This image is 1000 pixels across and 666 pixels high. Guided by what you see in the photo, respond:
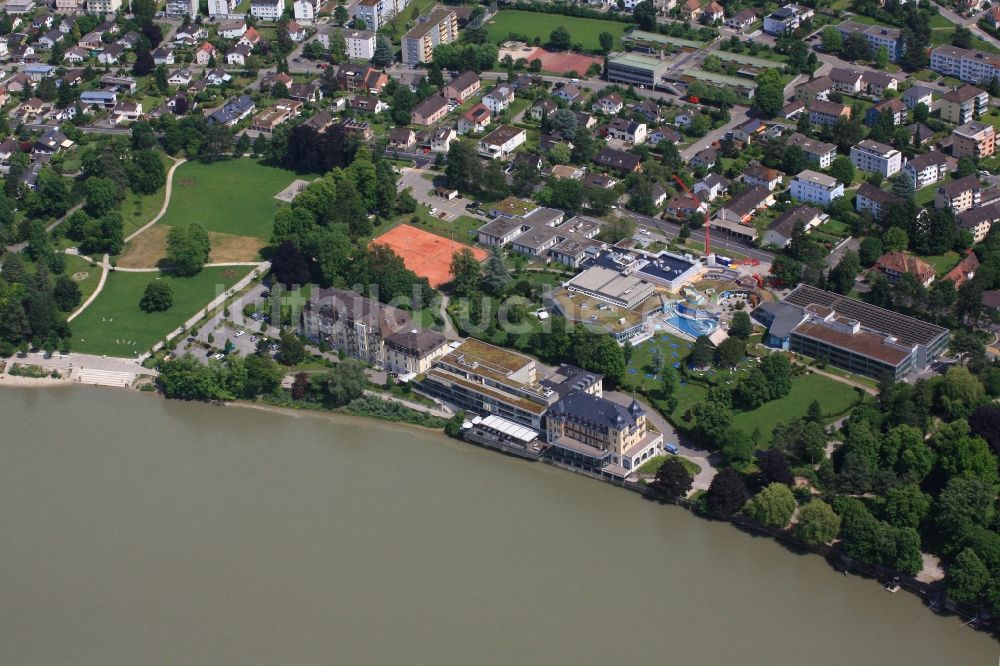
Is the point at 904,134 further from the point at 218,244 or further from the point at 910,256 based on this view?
the point at 218,244

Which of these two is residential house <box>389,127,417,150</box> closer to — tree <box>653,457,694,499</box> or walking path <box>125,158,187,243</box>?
walking path <box>125,158,187,243</box>

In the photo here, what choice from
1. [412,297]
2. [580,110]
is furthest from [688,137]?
[412,297]

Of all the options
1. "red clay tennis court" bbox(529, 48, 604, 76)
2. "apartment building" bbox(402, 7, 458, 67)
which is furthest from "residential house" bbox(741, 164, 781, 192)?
"apartment building" bbox(402, 7, 458, 67)

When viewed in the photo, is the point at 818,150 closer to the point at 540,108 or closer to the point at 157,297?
the point at 540,108

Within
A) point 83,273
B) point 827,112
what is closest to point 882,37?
point 827,112

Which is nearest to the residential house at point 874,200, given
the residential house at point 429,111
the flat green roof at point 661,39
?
the flat green roof at point 661,39
